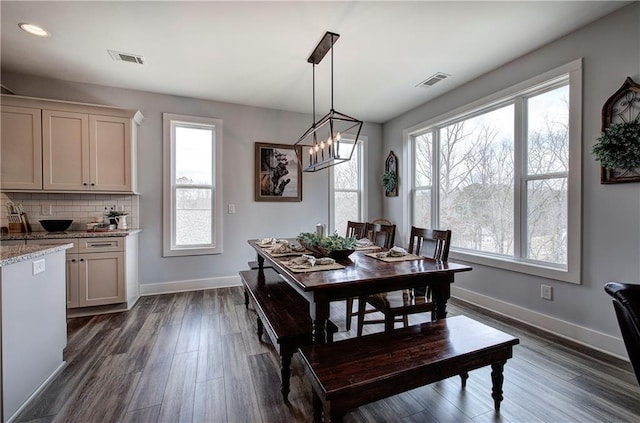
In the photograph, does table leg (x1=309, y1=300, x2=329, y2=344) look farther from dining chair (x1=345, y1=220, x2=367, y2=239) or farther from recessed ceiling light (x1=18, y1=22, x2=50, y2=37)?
recessed ceiling light (x1=18, y1=22, x2=50, y2=37)

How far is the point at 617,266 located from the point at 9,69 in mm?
6368

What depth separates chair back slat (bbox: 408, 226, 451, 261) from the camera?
228 centimetres

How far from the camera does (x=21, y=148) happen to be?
304 cm

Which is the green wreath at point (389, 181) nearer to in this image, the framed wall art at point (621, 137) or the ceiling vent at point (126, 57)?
the framed wall art at point (621, 137)

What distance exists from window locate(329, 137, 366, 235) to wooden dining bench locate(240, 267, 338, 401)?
7.40 ft

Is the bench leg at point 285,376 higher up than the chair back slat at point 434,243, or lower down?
lower down

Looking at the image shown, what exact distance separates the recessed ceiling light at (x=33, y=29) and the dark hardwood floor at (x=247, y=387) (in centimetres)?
277

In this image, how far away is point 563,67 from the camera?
101 inches

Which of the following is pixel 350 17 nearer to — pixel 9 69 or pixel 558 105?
pixel 558 105

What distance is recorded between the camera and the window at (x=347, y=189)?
4867mm

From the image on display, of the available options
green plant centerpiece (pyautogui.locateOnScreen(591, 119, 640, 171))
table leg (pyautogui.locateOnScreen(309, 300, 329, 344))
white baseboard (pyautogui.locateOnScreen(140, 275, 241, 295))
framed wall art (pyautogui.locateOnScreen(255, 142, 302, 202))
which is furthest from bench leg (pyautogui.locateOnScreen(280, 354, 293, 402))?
framed wall art (pyautogui.locateOnScreen(255, 142, 302, 202))

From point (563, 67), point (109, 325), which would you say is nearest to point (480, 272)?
point (563, 67)

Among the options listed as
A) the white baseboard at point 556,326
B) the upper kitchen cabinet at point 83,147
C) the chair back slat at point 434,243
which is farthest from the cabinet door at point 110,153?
the white baseboard at point 556,326

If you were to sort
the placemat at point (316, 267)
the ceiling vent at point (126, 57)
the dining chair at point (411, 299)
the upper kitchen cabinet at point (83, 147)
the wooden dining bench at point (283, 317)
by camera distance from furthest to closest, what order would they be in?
the upper kitchen cabinet at point (83, 147)
the ceiling vent at point (126, 57)
the dining chair at point (411, 299)
the placemat at point (316, 267)
the wooden dining bench at point (283, 317)
